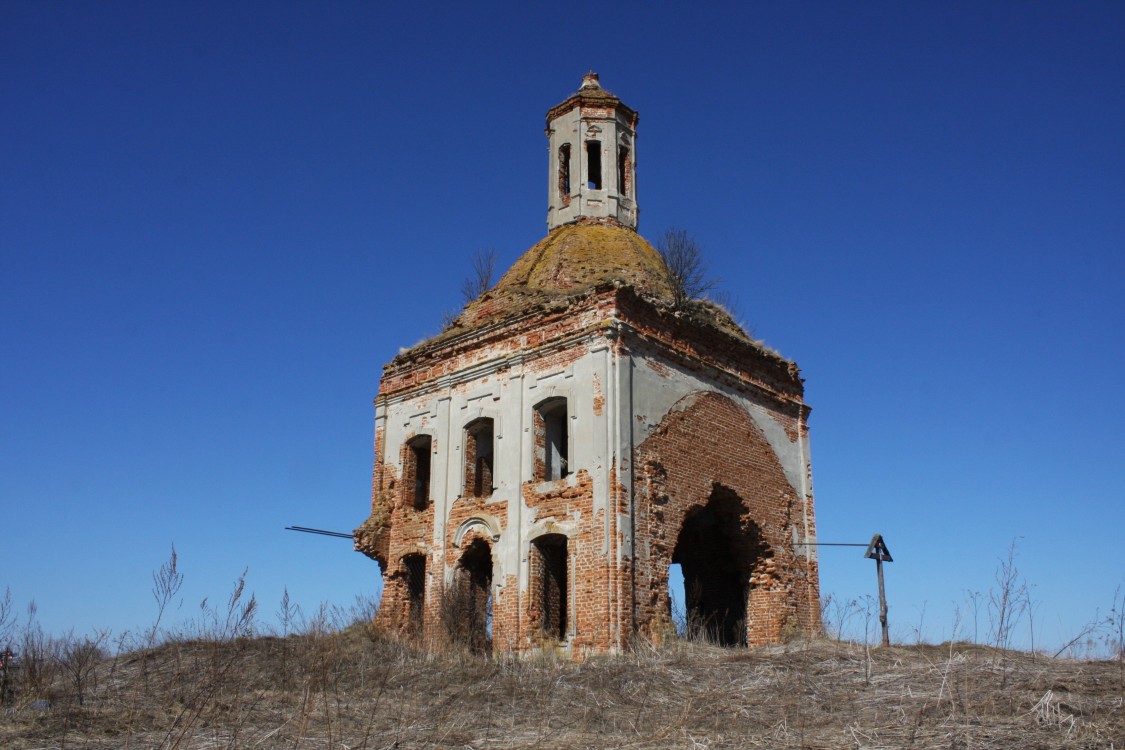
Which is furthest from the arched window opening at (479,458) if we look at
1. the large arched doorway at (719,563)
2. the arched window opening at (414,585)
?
the large arched doorway at (719,563)

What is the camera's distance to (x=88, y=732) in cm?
800

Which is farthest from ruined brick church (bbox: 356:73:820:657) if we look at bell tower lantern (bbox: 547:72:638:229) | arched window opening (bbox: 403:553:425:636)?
bell tower lantern (bbox: 547:72:638:229)

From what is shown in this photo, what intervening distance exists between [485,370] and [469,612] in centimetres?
428

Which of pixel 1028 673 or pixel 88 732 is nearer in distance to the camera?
pixel 88 732

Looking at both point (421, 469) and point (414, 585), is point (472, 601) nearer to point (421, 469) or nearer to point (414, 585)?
point (414, 585)

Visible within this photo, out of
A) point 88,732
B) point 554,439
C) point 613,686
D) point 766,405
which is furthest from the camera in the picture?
point 766,405

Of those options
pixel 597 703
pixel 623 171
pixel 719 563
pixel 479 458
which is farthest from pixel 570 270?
pixel 597 703

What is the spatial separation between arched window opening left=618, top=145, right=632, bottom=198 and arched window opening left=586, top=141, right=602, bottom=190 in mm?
463

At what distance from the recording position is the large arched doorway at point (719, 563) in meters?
17.0

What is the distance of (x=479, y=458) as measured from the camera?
17.5 meters

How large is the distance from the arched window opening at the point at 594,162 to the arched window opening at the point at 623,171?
0.46 meters

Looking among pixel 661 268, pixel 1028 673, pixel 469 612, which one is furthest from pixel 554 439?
pixel 1028 673

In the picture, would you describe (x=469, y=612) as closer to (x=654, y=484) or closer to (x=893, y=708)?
(x=654, y=484)

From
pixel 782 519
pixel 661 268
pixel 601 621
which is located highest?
pixel 661 268
